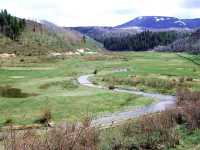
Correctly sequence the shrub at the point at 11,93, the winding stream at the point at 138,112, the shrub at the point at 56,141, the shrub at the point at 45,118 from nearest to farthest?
the shrub at the point at 56,141 → the shrub at the point at 45,118 → the winding stream at the point at 138,112 → the shrub at the point at 11,93

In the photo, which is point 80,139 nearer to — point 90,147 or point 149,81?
point 90,147

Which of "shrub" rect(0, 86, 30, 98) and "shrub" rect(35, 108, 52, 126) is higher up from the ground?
"shrub" rect(35, 108, 52, 126)

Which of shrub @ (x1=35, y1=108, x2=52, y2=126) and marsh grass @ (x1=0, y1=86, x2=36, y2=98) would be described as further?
marsh grass @ (x1=0, y1=86, x2=36, y2=98)

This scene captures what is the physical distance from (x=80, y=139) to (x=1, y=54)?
154244 mm

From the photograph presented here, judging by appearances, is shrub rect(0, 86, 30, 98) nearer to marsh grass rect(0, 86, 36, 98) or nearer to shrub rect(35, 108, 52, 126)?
marsh grass rect(0, 86, 36, 98)

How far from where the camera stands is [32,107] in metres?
54.8

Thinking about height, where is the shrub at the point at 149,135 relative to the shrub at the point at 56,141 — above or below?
below

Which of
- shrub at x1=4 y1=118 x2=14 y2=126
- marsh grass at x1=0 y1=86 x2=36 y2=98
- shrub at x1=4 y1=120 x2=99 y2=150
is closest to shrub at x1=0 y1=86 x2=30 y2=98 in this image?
marsh grass at x1=0 y1=86 x2=36 y2=98

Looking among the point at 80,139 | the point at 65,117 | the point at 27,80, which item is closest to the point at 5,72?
the point at 27,80

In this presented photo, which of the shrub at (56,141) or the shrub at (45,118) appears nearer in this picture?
the shrub at (56,141)

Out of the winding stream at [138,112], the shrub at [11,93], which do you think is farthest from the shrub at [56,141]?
the shrub at [11,93]

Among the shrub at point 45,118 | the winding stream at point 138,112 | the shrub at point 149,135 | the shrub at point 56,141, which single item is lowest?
the winding stream at point 138,112

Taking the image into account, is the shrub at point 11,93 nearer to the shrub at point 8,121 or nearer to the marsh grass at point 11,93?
the marsh grass at point 11,93

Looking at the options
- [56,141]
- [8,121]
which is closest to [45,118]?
[8,121]
